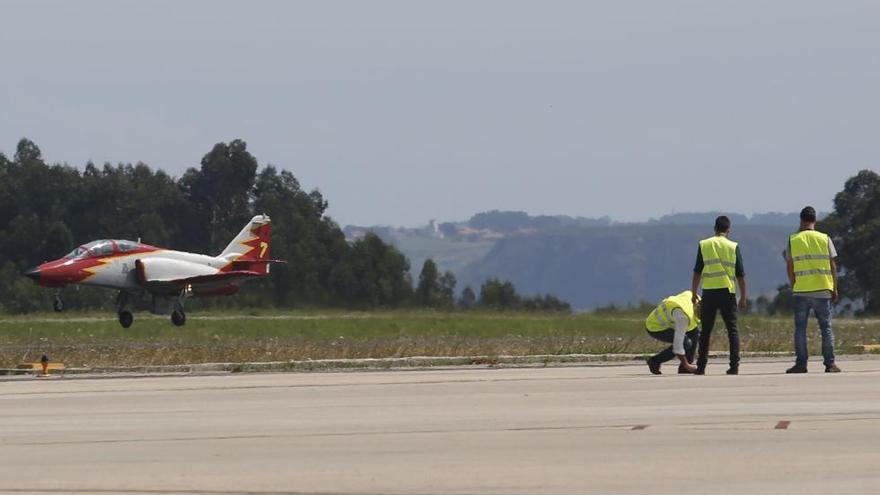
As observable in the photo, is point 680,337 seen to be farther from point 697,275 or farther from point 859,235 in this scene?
point 859,235

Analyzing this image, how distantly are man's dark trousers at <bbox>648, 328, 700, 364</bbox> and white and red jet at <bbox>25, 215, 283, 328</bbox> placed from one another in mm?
26747

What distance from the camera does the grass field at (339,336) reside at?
2491 centimetres

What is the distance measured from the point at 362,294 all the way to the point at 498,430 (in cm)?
5073

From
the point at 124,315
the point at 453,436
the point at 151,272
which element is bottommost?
the point at 453,436

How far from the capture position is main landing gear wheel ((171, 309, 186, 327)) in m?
46.1

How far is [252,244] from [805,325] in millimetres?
33611

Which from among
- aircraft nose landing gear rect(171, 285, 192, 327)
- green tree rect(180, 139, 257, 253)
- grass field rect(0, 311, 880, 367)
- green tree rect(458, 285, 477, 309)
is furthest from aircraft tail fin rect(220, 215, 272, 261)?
green tree rect(180, 139, 257, 253)

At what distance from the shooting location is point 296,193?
3327 inches

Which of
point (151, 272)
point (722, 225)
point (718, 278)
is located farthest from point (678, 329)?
point (151, 272)

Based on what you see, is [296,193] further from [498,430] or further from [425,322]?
[498,430]

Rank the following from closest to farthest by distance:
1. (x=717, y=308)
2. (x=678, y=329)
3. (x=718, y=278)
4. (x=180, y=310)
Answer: (x=718, y=278) → (x=717, y=308) → (x=678, y=329) → (x=180, y=310)

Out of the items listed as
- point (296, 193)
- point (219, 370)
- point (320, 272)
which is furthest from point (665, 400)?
point (296, 193)

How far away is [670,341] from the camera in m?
20.5

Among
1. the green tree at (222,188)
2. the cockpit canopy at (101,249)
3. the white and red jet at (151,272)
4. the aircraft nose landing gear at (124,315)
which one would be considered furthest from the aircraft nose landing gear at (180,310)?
the green tree at (222,188)
